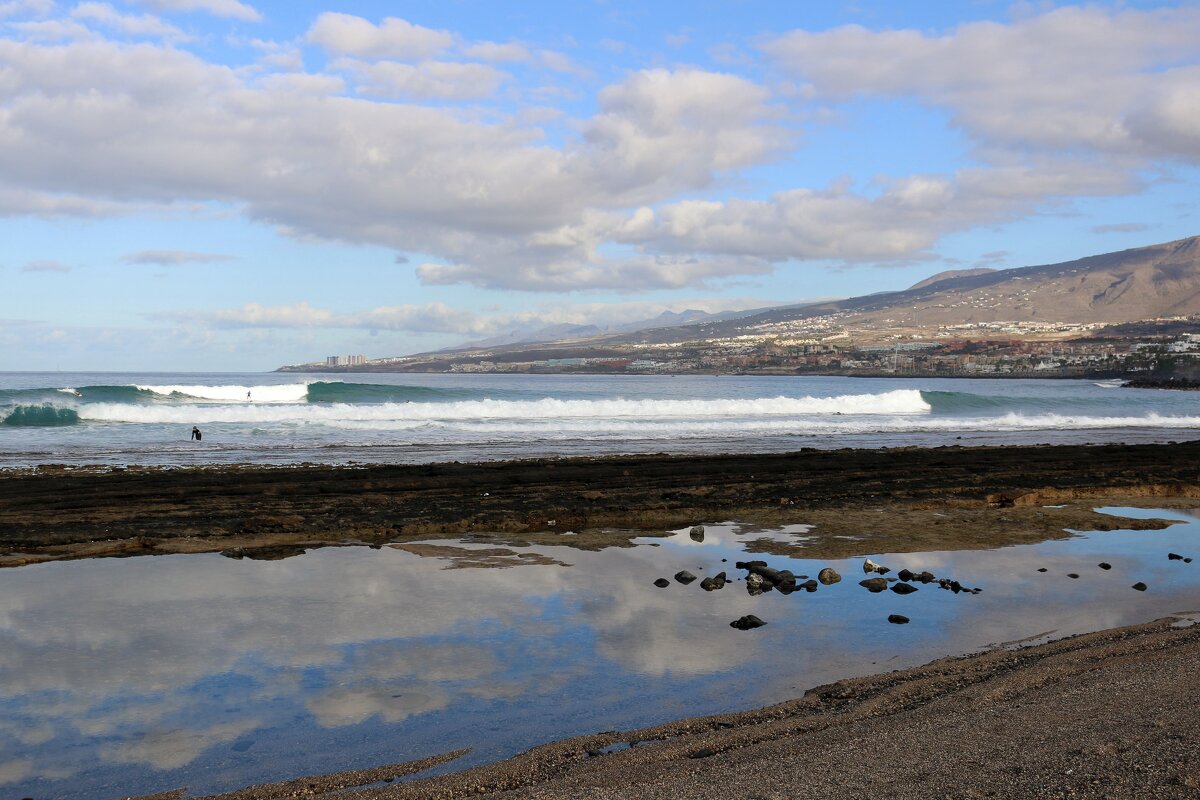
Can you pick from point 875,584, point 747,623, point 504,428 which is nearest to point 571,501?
point 875,584

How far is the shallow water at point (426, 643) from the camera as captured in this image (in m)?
5.76

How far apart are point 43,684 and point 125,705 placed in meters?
0.93

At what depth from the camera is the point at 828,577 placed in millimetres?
10469

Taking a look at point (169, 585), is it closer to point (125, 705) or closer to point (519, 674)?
point (125, 705)

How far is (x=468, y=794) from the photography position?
4.88 metres

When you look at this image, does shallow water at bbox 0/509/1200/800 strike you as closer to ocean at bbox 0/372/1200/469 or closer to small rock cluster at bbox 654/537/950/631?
small rock cluster at bbox 654/537/950/631

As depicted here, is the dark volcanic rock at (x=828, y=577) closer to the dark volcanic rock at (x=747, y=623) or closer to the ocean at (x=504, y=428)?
the dark volcanic rock at (x=747, y=623)

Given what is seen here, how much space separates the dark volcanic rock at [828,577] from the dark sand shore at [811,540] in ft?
5.02

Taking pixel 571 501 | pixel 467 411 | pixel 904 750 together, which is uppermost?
pixel 904 750

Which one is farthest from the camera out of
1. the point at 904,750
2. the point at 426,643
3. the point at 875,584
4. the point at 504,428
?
the point at 504,428

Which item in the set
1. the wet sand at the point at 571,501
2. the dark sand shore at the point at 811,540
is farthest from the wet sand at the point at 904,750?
the wet sand at the point at 571,501

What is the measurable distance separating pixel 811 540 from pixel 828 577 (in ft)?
9.19

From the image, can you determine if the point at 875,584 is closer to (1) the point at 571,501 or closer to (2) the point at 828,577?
(2) the point at 828,577

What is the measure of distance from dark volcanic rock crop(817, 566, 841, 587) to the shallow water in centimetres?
29
